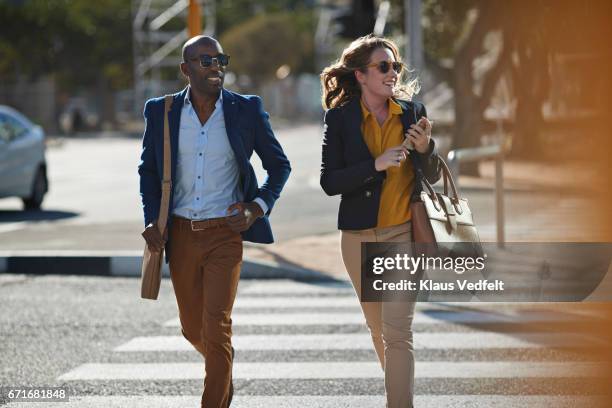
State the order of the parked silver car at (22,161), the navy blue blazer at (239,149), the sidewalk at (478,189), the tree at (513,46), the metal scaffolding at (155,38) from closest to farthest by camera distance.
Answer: the navy blue blazer at (239,149)
the sidewalk at (478,189)
the parked silver car at (22,161)
the tree at (513,46)
the metal scaffolding at (155,38)

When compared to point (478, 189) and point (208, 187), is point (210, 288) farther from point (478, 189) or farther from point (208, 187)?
point (478, 189)

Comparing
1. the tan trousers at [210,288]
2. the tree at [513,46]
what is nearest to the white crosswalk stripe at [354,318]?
the tan trousers at [210,288]

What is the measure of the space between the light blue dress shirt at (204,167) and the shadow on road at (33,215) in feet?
38.5

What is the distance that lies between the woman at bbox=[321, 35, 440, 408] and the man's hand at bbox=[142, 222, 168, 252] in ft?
2.37

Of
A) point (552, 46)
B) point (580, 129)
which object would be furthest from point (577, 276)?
point (580, 129)

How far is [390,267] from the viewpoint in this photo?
16.5ft

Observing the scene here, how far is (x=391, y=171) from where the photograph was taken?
5035 millimetres

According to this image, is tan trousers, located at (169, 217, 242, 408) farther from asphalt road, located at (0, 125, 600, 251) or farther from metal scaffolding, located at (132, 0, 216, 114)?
metal scaffolding, located at (132, 0, 216, 114)

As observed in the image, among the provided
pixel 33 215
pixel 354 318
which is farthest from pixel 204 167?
pixel 33 215

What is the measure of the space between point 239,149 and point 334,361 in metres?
2.25

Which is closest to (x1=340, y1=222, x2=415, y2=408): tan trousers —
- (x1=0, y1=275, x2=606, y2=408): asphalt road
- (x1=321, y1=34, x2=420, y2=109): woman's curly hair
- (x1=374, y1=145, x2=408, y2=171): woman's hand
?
(x1=374, y1=145, x2=408, y2=171): woman's hand

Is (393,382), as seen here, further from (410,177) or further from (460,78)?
(460,78)

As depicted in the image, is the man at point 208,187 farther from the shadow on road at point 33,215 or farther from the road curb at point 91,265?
the shadow on road at point 33,215

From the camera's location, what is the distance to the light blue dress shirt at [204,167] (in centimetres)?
523
